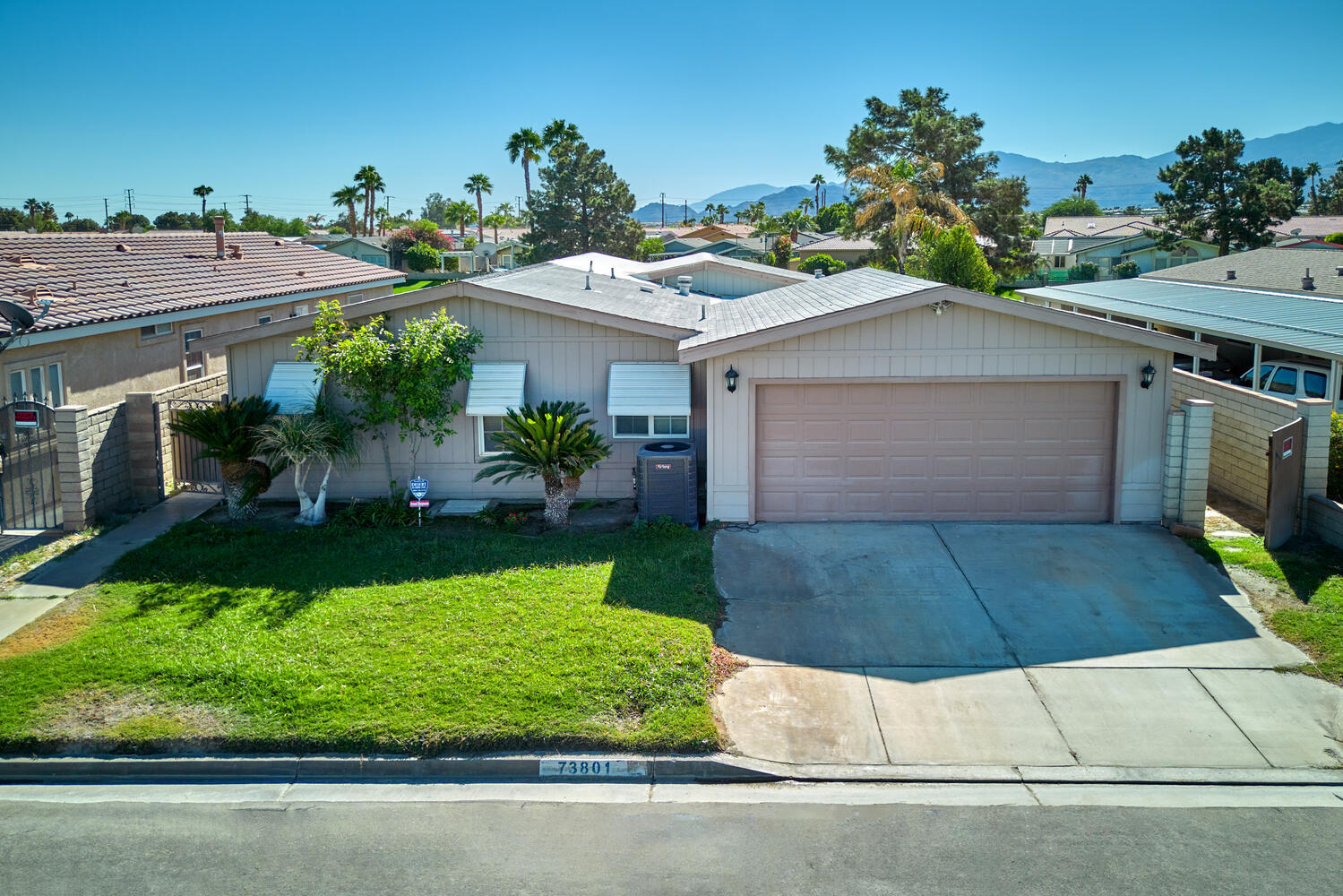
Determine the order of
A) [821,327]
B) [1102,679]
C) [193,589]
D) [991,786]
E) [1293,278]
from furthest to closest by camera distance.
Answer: [1293,278] → [821,327] → [193,589] → [1102,679] → [991,786]

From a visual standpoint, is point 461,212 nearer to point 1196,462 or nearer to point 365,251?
point 365,251

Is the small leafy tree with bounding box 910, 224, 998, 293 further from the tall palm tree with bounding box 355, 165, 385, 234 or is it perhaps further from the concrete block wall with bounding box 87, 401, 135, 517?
the tall palm tree with bounding box 355, 165, 385, 234

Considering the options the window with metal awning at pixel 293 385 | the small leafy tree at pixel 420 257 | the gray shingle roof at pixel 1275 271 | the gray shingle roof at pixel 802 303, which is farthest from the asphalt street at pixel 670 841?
the small leafy tree at pixel 420 257

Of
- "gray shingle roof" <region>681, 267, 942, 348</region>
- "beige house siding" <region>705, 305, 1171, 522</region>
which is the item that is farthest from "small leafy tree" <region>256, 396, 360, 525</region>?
"beige house siding" <region>705, 305, 1171, 522</region>

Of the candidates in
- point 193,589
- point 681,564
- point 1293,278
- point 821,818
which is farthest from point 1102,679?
point 1293,278

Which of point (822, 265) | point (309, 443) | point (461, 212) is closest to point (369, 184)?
point (461, 212)

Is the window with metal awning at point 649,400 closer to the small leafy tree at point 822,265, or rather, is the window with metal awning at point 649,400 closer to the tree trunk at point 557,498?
the tree trunk at point 557,498

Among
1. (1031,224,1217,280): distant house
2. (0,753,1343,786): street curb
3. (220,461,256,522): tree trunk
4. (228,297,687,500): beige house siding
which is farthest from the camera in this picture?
(1031,224,1217,280): distant house

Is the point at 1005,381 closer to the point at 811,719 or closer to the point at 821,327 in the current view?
the point at 821,327
